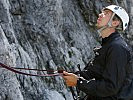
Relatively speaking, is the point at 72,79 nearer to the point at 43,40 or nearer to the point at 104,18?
the point at 104,18

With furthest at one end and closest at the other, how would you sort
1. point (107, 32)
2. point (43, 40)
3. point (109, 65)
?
point (43, 40) < point (107, 32) < point (109, 65)

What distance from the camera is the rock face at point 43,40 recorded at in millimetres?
6732

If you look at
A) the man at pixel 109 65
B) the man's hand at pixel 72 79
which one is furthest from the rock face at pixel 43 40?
the man at pixel 109 65

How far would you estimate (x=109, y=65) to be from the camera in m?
4.55

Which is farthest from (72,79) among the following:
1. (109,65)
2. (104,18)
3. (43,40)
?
(43,40)

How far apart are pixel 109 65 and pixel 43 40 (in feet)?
18.4

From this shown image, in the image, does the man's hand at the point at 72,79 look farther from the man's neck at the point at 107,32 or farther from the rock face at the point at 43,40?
the rock face at the point at 43,40

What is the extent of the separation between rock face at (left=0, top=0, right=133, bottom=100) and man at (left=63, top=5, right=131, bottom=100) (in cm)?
183

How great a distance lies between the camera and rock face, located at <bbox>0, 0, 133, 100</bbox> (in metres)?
6.73

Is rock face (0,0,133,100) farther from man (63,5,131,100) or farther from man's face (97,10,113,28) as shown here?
man's face (97,10,113,28)

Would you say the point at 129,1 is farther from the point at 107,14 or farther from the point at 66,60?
the point at 107,14

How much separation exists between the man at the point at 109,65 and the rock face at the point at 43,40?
1830 millimetres

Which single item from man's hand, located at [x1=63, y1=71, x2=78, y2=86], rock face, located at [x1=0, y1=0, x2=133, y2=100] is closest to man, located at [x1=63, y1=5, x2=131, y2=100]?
man's hand, located at [x1=63, y1=71, x2=78, y2=86]

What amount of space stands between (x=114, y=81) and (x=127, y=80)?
0.33 metres
